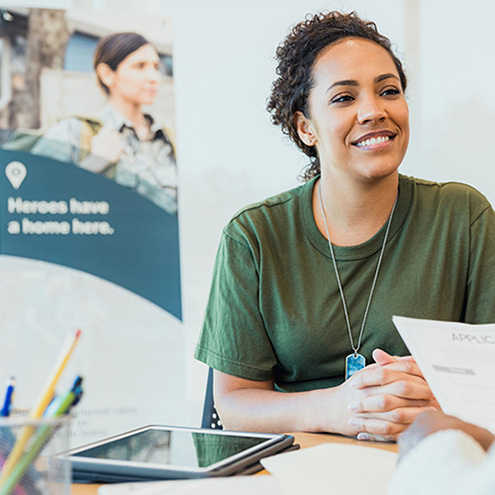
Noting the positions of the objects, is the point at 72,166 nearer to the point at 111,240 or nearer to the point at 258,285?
the point at 111,240

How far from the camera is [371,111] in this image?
1600 mm

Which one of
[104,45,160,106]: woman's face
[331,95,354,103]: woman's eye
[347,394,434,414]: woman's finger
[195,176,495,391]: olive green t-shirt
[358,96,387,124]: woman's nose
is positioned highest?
[104,45,160,106]: woman's face

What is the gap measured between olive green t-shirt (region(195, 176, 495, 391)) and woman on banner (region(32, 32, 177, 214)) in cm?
123

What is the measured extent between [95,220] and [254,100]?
3.18 feet

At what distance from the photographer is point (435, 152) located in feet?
11.1

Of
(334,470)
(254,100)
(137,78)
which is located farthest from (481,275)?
(254,100)

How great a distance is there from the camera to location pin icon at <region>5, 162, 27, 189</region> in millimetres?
2682

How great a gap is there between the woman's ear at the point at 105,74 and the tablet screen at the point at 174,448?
78.7 inches

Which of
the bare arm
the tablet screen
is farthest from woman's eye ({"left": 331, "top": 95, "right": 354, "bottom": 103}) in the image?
the tablet screen

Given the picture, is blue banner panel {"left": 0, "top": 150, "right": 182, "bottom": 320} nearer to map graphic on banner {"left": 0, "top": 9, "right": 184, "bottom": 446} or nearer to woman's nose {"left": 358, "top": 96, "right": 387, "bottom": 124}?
map graphic on banner {"left": 0, "top": 9, "right": 184, "bottom": 446}

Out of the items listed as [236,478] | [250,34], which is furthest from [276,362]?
[250,34]

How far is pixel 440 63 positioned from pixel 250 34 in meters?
0.91

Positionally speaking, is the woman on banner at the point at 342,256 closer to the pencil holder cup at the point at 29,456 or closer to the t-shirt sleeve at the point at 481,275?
the t-shirt sleeve at the point at 481,275

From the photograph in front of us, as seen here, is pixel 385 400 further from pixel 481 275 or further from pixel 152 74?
pixel 152 74
